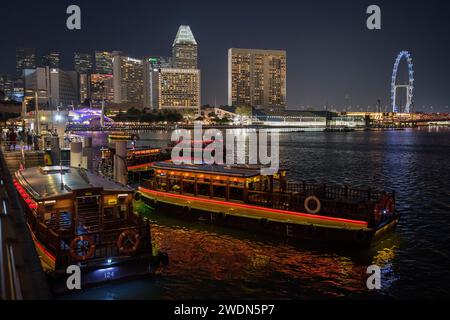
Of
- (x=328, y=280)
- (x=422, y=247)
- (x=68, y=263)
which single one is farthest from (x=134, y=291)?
(x=422, y=247)

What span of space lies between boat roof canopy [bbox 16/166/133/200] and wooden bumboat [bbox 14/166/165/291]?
31 mm

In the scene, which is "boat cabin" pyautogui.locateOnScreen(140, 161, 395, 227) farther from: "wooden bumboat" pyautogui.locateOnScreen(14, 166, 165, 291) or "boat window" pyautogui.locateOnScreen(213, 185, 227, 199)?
"wooden bumboat" pyautogui.locateOnScreen(14, 166, 165, 291)

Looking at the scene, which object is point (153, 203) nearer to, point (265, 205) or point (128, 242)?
point (265, 205)

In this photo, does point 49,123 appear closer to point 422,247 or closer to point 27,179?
point 27,179

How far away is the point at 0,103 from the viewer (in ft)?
328

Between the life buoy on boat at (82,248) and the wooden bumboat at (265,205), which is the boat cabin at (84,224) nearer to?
the life buoy on boat at (82,248)

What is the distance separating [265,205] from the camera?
18.7 meters

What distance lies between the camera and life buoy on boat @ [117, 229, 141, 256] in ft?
40.6

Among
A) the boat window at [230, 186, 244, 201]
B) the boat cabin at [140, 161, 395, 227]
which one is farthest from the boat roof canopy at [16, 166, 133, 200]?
the boat window at [230, 186, 244, 201]

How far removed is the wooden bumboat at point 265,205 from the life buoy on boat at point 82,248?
27.5 feet

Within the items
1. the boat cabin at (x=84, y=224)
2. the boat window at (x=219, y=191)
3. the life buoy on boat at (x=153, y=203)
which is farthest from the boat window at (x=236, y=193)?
the boat cabin at (x=84, y=224)

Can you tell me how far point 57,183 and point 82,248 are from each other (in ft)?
11.9

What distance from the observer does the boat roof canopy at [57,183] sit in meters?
13.2

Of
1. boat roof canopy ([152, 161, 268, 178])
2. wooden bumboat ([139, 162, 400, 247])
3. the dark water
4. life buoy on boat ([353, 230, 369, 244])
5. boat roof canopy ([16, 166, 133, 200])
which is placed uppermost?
boat roof canopy ([16, 166, 133, 200])
